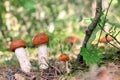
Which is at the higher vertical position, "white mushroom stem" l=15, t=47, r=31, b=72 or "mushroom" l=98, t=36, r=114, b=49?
"mushroom" l=98, t=36, r=114, b=49

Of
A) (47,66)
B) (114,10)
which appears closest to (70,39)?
(47,66)

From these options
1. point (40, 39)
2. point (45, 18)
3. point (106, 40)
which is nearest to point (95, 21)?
point (106, 40)

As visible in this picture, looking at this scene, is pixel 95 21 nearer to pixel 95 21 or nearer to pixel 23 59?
pixel 95 21

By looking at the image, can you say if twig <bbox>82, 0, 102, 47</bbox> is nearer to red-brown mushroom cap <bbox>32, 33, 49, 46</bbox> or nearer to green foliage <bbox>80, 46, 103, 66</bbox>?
green foliage <bbox>80, 46, 103, 66</bbox>

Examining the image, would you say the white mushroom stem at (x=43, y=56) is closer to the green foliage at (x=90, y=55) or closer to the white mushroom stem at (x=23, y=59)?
the white mushroom stem at (x=23, y=59)

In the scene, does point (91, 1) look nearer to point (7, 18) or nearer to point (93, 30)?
point (7, 18)

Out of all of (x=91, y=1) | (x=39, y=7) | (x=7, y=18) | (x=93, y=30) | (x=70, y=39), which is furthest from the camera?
(x=91, y=1)

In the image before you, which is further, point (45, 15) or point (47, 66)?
point (45, 15)

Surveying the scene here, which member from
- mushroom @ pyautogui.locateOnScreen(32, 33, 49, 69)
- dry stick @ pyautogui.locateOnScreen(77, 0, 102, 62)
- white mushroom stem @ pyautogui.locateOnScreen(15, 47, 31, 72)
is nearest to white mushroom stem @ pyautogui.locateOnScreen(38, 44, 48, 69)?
mushroom @ pyautogui.locateOnScreen(32, 33, 49, 69)
